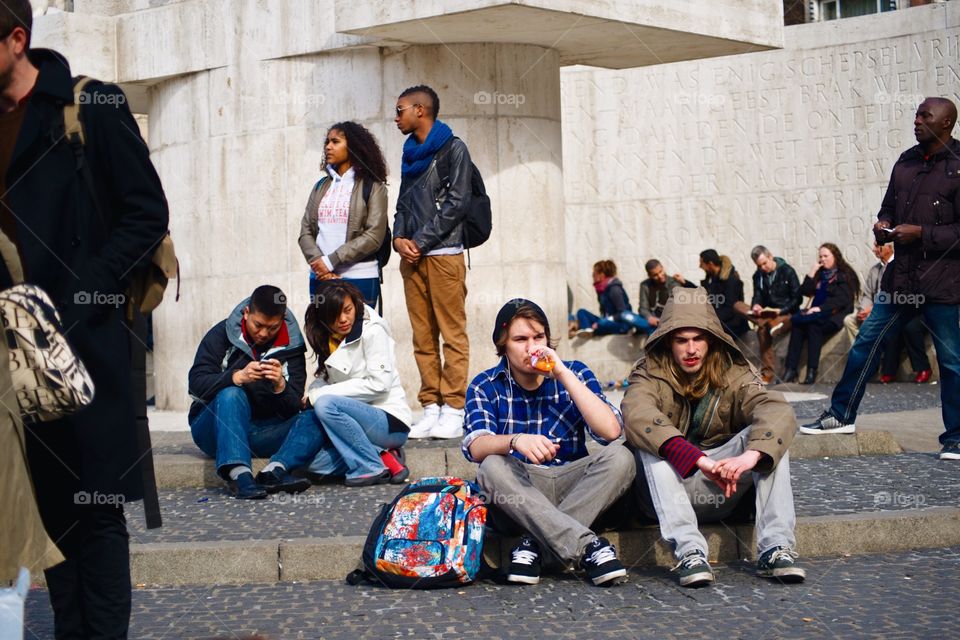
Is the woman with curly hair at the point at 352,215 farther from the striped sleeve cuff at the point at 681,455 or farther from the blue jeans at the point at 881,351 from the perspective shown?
the striped sleeve cuff at the point at 681,455

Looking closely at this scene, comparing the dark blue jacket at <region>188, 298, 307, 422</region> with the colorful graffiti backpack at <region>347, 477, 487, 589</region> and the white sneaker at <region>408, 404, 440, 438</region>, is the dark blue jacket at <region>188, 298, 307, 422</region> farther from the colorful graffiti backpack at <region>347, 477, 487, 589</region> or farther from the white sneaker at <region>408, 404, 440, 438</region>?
the colorful graffiti backpack at <region>347, 477, 487, 589</region>

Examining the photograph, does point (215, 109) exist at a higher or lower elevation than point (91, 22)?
lower

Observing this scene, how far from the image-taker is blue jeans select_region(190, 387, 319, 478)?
24.2ft

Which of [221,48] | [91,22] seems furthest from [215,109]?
[91,22]

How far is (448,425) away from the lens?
28.6 ft

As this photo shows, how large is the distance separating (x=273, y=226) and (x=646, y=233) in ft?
26.4

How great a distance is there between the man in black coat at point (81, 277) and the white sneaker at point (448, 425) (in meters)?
4.86

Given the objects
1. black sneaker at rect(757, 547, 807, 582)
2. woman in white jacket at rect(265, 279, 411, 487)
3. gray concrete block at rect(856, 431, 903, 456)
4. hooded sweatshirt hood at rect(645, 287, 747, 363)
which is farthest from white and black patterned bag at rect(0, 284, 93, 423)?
gray concrete block at rect(856, 431, 903, 456)

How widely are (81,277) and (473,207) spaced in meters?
5.20

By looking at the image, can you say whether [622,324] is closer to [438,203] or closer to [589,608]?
[438,203]

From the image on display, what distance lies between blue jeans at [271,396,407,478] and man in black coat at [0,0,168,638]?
363cm

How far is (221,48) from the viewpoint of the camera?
440 inches

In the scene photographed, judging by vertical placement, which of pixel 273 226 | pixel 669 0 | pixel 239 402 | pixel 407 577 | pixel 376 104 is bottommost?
pixel 407 577

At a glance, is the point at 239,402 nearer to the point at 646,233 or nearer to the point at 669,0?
the point at 669,0
